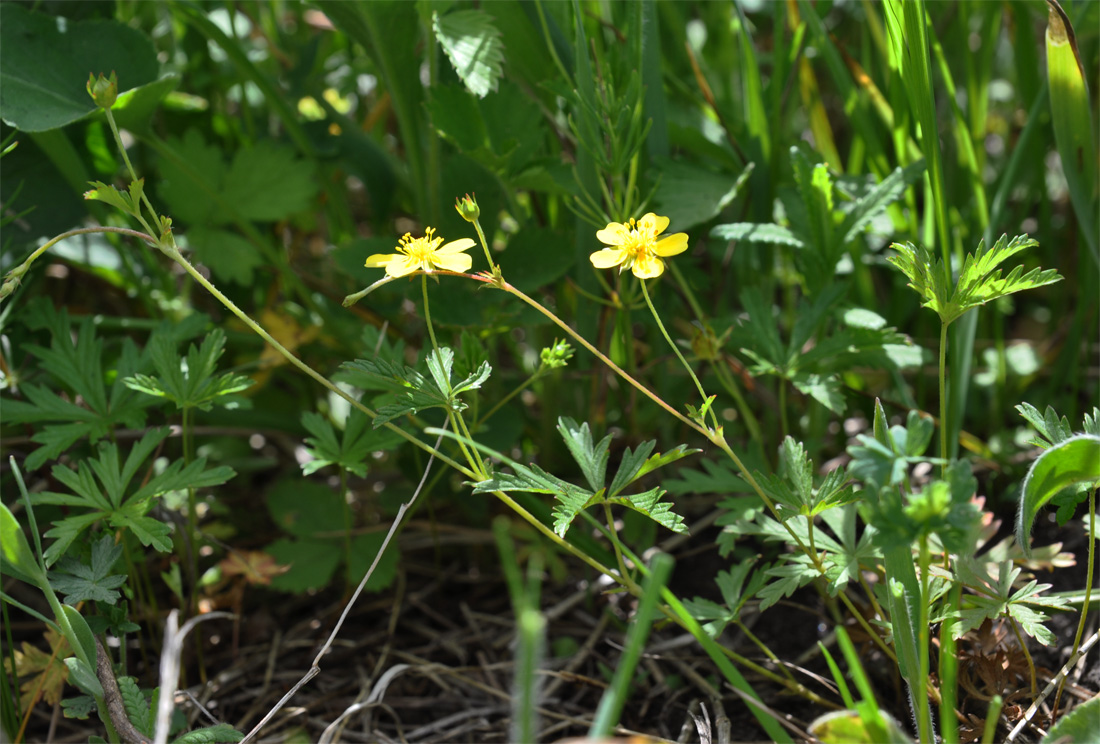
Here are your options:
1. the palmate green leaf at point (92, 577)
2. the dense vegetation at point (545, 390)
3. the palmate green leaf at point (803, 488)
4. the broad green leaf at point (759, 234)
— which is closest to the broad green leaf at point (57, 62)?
the dense vegetation at point (545, 390)

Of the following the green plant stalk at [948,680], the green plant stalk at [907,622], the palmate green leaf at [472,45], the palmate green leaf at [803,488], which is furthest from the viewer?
the palmate green leaf at [472,45]

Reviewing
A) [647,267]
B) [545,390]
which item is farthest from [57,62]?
[647,267]

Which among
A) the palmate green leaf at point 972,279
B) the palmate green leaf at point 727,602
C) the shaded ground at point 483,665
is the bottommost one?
the shaded ground at point 483,665

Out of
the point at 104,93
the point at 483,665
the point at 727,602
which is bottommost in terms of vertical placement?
the point at 483,665

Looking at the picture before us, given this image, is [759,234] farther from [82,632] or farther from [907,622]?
[82,632]

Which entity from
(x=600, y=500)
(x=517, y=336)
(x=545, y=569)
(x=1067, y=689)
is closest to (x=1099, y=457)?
(x=1067, y=689)

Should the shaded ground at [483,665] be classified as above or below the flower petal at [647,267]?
below

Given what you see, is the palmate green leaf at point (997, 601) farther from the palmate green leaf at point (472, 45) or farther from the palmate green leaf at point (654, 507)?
the palmate green leaf at point (472, 45)
